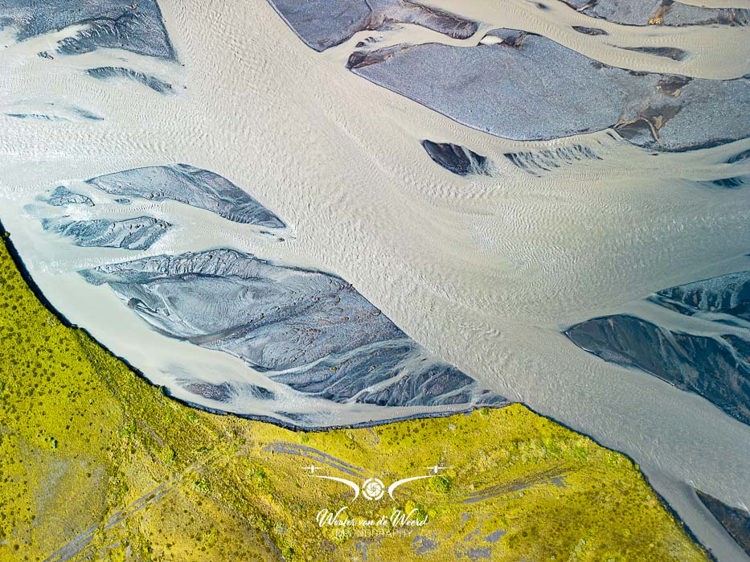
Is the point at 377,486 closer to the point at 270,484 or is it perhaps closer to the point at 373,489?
the point at 373,489

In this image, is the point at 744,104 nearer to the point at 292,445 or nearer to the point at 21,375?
the point at 292,445

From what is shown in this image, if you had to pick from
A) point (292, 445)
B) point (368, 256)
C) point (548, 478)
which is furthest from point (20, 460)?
point (548, 478)

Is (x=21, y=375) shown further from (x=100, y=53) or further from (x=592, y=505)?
(x=592, y=505)

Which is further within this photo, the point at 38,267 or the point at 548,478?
the point at 38,267

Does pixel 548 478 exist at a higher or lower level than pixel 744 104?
lower

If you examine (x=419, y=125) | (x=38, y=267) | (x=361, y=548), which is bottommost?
(x=361, y=548)
